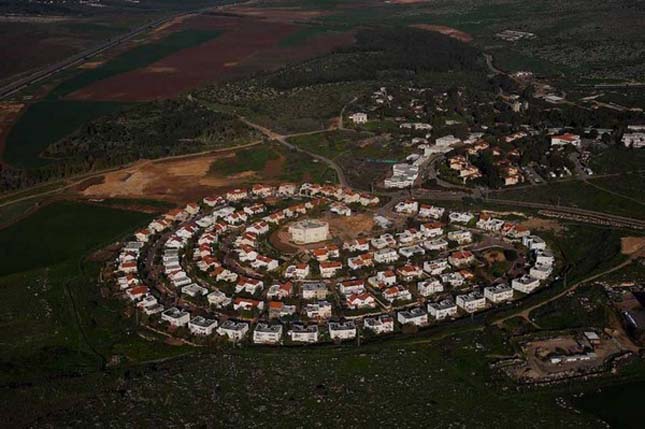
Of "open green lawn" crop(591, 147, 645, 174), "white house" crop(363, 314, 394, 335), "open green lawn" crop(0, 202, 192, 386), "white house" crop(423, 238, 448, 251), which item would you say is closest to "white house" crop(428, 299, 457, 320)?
"white house" crop(363, 314, 394, 335)

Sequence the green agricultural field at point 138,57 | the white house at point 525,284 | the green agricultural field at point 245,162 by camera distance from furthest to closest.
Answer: the green agricultural field at point 138,57 < the green agricultural field at point 245,162 < the white house at point 525,284

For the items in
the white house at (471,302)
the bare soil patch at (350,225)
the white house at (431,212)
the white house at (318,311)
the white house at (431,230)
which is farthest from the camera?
the white house at (431,212)

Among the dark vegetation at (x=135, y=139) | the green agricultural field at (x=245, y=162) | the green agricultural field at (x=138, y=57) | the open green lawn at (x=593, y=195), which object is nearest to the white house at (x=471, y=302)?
the open green lawn at (x=593, y=195)

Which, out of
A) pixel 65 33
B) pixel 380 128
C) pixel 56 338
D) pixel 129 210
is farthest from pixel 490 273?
pixel 65 33

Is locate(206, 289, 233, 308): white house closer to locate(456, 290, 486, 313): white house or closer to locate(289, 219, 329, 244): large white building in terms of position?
locate(289, 219, 329, 244): large white building

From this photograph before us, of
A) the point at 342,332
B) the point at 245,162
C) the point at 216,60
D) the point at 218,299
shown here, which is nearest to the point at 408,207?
the point at 218,299

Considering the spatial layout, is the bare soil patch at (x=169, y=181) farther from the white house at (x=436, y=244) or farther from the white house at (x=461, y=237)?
the white house at (x=461, y=237)

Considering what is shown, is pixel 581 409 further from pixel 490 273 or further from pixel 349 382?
pixel 490 273
